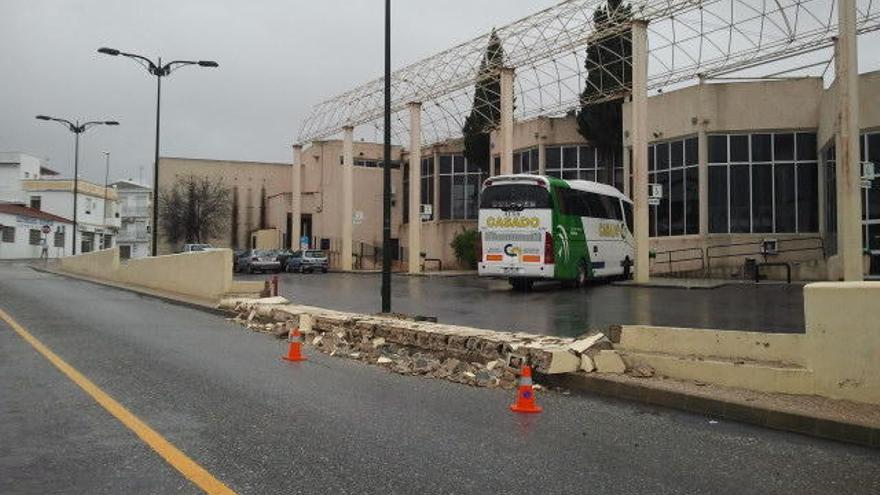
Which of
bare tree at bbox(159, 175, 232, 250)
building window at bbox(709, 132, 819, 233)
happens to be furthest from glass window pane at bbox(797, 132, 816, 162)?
bare tree at bbox(159, 175, 232, 250)

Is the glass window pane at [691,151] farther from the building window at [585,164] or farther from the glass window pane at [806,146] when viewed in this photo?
the building window at [585,164]

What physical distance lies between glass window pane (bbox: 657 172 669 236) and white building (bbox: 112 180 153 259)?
3472 inches

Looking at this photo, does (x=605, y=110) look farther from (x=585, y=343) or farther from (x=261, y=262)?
(x=585, y=343)

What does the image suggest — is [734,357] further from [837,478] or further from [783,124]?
[783,124]

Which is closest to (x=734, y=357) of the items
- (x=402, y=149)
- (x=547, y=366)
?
(x=547, y=366)

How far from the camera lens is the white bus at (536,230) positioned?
23.8 m

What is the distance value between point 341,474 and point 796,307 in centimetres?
1445

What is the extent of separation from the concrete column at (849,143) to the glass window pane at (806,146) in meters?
10.6

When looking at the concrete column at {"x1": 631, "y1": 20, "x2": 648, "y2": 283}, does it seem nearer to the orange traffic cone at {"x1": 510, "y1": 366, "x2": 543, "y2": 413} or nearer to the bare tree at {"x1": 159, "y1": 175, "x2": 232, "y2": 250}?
the orange traffic cone at {"x1": 510, "y1": 366, "x2": 543, "y2": 413}

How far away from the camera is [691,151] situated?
32.7m

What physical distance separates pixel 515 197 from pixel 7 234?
6380 centimetres

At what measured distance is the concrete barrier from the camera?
757 cm

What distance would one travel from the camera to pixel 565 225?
24672 mm

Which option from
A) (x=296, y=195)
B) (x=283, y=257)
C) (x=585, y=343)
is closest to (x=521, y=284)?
(x=585, y=343)
